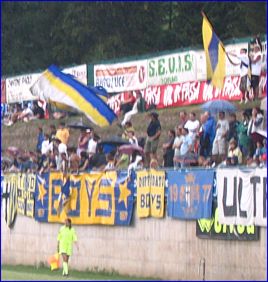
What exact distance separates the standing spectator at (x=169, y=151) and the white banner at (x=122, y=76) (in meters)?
5.07

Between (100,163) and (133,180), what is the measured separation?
191cm

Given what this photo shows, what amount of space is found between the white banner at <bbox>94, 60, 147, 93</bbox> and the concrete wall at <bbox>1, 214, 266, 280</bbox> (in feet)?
15.5

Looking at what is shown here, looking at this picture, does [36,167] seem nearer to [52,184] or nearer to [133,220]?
[52,184]

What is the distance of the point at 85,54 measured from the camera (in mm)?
48531

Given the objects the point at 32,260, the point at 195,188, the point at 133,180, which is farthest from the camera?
the point at 32,260

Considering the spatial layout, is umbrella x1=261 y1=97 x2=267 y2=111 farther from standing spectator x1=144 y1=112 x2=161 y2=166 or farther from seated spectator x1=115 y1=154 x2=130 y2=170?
seated spectator x1=115 y1=154 x2=130 y2=170

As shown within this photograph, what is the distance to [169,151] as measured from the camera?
25.2 metres

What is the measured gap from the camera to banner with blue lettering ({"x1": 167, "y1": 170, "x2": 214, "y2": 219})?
23266mm

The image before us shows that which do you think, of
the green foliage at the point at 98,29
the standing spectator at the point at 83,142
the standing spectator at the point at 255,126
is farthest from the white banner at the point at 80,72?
the green foliage at the point at 98,29

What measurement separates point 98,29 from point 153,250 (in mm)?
24343

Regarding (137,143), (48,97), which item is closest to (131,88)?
(48,97)

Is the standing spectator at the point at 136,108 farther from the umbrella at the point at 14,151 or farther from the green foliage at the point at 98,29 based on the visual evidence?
the green foliage at the point at 98,29

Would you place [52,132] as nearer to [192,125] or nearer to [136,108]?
[136,108]

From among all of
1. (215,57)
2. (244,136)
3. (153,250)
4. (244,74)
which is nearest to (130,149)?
(153,250)
